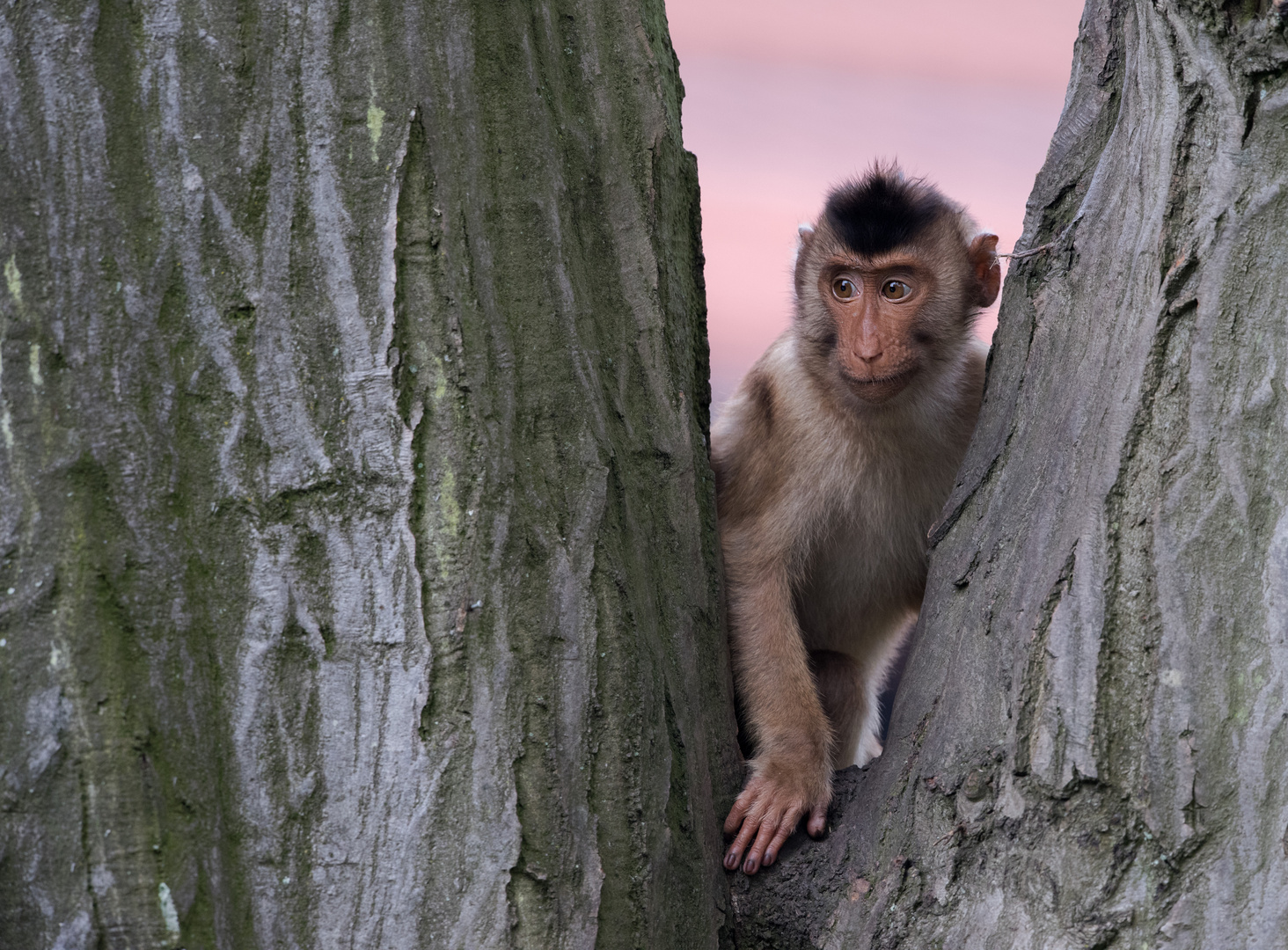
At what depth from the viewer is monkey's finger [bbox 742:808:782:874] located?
6.88ft

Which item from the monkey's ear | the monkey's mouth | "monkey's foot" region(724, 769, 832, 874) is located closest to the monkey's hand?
"monkey's foot" region(724, 769, 832, 874)

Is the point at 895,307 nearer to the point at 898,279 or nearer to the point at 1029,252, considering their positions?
the point at 898,279

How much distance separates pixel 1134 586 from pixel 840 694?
5.50 feet

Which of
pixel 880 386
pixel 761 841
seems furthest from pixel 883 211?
pixel 761 841

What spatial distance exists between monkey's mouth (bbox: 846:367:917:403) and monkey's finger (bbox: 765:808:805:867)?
1.09 metres

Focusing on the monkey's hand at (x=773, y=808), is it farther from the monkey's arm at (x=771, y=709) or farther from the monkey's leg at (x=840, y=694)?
the monkey's leg at (x=840, y=694)

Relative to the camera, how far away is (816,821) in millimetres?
2258

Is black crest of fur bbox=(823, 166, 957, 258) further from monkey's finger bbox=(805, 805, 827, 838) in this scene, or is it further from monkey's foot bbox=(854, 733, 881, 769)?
monkey's foot bbox=(854, 733, 881, 769)

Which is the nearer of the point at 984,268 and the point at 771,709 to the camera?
the point at 771,709

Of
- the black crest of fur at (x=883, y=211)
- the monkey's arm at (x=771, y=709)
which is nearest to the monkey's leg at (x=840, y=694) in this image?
the monkey's arm at (x=771, y=709)

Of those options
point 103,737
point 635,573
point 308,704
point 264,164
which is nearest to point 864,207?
point 635,573

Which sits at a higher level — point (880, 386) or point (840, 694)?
point (880, 386)

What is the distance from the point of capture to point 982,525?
1935 mm

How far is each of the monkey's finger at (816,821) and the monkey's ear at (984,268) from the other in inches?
58.7
